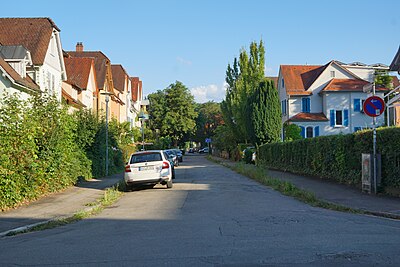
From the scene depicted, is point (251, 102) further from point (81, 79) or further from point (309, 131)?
point (81, 79)

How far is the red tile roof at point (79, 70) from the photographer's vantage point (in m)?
41.5

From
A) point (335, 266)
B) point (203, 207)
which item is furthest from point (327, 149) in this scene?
point (335, 266)

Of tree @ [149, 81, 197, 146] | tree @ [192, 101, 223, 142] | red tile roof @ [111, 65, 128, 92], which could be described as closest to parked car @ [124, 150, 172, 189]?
red tile roof @ [111, 65, 128, 92]

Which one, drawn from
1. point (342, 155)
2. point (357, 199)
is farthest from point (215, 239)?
point (342, 155)

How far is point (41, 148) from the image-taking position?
18359 mm

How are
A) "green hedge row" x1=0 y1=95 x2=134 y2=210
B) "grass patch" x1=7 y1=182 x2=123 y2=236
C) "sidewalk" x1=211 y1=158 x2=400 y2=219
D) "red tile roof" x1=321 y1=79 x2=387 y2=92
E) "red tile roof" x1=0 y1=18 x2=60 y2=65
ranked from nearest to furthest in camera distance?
"grass patch" x1=7 y1=182 x2=123 y2=236
"sidewalk" x1=211 y1=158 x2=400 y2=219
"green hedge row" x1=0 y1=95 x2=134 y2=210
"red tile roof" x1=0 y1=18 x2=60 y2=65
"red tile roof" x1=321 y1=79 x2=387 y2=92

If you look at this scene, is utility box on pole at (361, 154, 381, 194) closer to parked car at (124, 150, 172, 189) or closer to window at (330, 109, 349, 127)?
parked car at (124, 150, 172, 189)


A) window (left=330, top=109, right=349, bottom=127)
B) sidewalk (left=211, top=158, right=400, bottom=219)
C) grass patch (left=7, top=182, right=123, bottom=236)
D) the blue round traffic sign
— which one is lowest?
grass patch (left=7, top=182, right=123, bottom=236)

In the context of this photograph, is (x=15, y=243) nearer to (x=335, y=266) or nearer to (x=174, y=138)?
(x=335, y=266)

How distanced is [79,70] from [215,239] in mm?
35860

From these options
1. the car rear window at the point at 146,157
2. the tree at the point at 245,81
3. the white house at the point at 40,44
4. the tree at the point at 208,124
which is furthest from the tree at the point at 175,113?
the car rear window at the point at 146,157

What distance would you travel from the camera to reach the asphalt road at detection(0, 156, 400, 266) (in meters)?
7.34

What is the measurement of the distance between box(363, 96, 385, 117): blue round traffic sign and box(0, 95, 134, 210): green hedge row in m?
10.3

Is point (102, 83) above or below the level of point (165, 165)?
above
